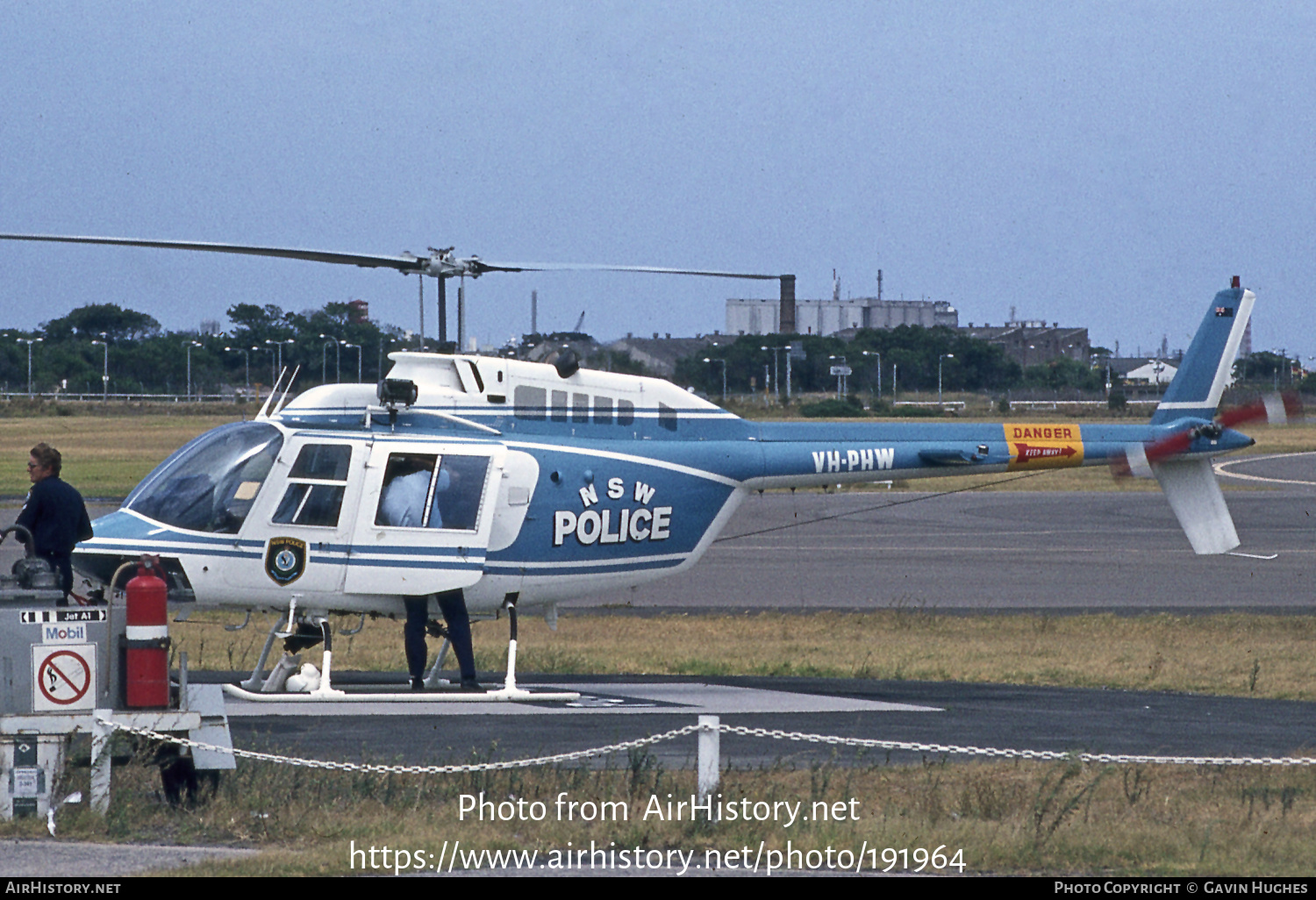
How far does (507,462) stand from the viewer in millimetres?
13539

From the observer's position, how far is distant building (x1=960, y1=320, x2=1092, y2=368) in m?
126

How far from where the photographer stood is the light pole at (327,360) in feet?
46.9

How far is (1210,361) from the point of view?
1603cm

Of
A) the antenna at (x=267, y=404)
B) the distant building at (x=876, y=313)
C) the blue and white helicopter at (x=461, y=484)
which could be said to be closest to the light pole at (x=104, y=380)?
the distant building at (x=876, y=313)

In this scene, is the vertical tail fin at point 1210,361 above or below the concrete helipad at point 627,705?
above

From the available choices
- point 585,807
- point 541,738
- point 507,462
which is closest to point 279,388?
point 507,462

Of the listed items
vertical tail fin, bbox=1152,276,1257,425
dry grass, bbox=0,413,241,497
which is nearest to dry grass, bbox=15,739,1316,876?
vertical tail fin, bbox=1152,276,1257,425

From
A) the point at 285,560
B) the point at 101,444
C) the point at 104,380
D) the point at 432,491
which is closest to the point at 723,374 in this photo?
the point at 432,491

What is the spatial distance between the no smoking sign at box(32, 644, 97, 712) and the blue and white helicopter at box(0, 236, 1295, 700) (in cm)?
397

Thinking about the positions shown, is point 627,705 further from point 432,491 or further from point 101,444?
point 101,444

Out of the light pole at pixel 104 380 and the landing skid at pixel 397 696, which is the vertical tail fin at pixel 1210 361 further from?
the light pole at pixel 104 380

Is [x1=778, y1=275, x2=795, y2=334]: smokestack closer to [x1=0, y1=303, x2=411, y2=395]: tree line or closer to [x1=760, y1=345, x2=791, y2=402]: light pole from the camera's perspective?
[x1=0, y1=303, x2=411, y2=395]: tree line

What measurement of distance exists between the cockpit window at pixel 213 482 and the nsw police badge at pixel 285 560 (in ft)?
1.24

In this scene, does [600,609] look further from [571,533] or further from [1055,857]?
[1055,857]
